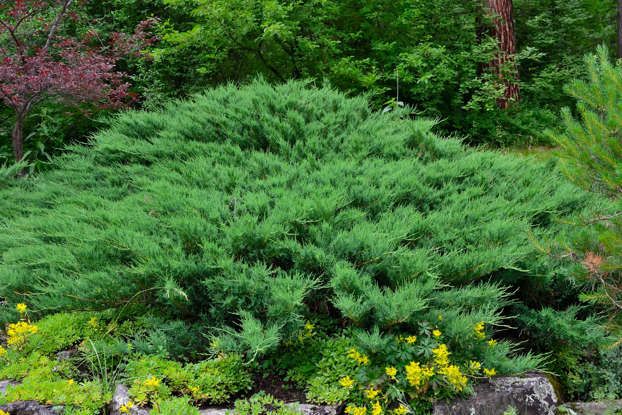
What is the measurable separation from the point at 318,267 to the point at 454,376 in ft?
3.50

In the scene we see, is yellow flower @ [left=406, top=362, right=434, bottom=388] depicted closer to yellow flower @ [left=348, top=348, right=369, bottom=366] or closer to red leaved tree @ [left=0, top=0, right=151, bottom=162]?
yellow flower @ [left=348, top=348, right=369, bottom=366]

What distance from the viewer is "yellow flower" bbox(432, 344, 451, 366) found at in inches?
101

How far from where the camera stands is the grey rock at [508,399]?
2.61 metres

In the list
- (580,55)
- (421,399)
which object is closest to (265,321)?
(421,399)

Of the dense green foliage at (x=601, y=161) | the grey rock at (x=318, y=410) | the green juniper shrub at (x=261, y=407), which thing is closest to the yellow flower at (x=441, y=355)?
the grey rock at (x=318, y=410)

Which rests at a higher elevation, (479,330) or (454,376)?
(479,330)

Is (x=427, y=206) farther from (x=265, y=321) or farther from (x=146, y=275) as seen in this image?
(x=146, y=275)

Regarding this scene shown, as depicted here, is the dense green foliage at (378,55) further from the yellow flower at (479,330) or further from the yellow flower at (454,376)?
the yellow flower at (454,376)

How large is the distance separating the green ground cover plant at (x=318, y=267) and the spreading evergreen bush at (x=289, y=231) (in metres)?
0.02

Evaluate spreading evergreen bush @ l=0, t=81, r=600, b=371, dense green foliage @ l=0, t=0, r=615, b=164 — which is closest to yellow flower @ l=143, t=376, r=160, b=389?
spreading evergreen bush @ l=0, t=81, r=600, b=371

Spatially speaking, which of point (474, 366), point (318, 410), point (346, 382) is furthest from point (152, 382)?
point (474, 366)

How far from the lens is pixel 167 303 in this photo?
3160 mm

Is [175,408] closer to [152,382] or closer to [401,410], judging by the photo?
[152,382]

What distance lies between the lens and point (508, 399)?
2666 mm
